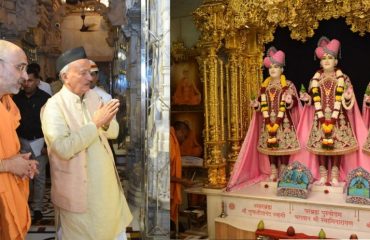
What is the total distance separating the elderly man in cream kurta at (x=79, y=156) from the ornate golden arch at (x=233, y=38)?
120 inches

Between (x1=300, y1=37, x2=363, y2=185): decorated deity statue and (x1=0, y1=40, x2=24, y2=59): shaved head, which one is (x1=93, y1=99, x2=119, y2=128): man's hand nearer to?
(x1=0, y1=40, x2=24, y2=59): shaved head

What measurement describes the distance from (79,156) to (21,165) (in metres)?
0.32

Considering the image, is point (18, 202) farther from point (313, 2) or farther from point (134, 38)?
point (313, 2)

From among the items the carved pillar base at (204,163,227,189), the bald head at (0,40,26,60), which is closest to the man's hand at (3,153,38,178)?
the bald head at (0,40,26,60)

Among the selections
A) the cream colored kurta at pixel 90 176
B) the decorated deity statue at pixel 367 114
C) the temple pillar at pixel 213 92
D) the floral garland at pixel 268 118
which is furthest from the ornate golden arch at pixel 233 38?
the cream colored kurta at pixel 90 176

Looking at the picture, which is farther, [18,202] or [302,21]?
[302,21]

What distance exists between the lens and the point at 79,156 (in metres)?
2.38

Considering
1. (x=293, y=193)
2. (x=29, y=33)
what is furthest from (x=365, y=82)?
(x=29, y=33)

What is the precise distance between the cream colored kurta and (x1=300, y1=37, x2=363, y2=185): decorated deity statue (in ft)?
10.4

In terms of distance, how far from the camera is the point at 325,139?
488cm

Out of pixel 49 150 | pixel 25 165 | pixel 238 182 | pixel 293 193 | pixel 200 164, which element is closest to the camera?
pixel 25 165

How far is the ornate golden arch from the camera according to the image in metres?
5.32

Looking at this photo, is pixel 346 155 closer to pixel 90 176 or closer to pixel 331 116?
pixel 331 116

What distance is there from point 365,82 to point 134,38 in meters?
3.83
